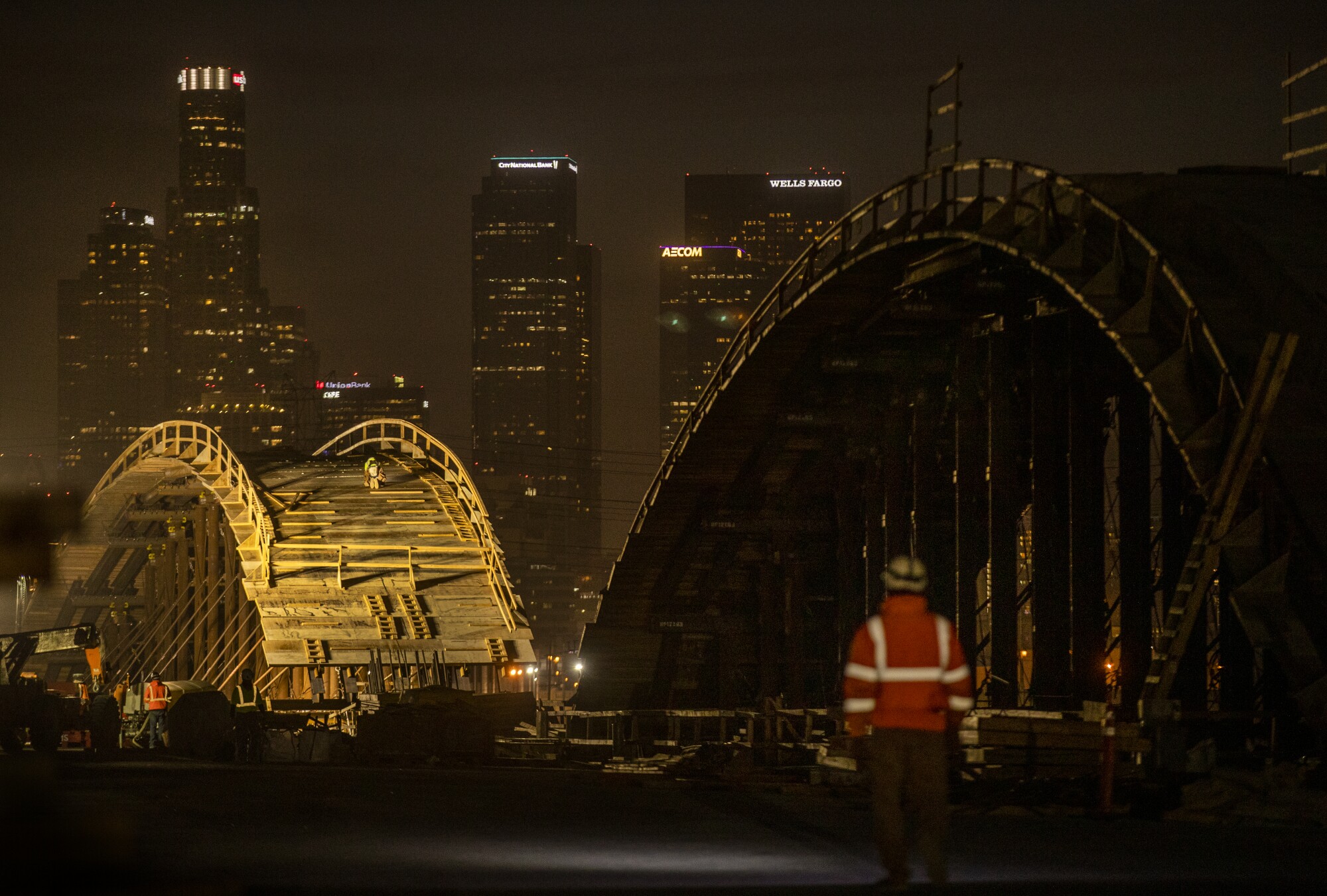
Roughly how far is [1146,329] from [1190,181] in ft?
7.81

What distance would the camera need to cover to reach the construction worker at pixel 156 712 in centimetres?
3300

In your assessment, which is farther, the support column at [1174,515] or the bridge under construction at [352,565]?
the bridge under construction at [352,565]

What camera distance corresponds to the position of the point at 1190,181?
23.7 meters

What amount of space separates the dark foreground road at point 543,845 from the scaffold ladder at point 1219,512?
14.1 ft

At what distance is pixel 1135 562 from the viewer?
84.3ft

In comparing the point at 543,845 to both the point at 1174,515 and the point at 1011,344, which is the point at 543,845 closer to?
the point at 1174,515

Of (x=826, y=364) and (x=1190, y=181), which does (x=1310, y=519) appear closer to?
(x=1190, y=181)

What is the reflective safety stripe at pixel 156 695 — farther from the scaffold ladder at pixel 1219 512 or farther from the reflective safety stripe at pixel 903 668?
the reflective safety stripe at pixel 903 668

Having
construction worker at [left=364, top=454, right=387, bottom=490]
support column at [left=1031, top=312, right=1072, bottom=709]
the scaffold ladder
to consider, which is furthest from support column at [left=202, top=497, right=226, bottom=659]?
the scaffold ladder

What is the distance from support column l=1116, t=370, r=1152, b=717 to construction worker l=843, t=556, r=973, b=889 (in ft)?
49.6

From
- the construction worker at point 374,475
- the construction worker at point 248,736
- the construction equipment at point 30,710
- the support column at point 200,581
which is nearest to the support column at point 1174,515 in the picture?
the construction worker at point 248,736

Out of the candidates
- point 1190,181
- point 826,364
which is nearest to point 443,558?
point 826,364

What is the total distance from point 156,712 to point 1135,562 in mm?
17769

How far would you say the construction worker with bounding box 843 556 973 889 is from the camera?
11000 mm
